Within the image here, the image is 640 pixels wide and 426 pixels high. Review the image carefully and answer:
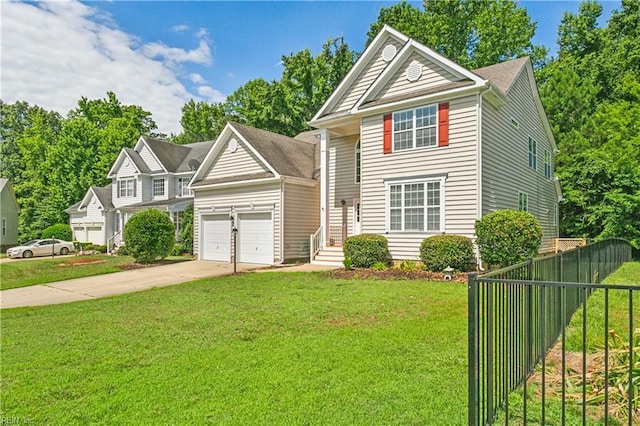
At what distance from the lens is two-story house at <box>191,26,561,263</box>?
12617 millimetres

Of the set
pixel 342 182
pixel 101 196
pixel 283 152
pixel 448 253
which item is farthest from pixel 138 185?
pixel 448 253

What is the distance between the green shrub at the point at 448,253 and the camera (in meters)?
11.8

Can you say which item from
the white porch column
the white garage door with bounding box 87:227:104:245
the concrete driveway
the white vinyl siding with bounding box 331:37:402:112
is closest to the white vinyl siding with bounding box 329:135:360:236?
the white porch column

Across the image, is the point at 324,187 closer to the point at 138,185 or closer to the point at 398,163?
the point at 398,163

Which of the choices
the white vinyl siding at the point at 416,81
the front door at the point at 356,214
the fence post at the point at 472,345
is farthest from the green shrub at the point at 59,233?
the fence post at the point at 472,345

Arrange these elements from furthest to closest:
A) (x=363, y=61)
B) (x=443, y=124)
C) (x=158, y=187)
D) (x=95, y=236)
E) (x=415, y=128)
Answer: (x=95, y=236) < (x=158, y=187) < (x=363, y=61) < (x=415, y=128) < (x=443, y=124)

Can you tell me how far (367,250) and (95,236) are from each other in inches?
1103

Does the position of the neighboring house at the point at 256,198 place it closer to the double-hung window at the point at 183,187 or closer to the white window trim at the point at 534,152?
the white window trim at the point at 534,152

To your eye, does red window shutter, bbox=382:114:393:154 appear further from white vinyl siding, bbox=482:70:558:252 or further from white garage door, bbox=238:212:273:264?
white garage door, bbox=238:212:273:264

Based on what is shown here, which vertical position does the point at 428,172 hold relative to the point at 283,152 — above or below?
below

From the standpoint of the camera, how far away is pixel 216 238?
63.2ft

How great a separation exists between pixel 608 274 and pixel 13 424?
13.6m

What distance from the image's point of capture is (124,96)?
43156 mm

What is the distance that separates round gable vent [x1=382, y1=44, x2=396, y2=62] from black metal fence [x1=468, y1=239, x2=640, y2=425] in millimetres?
12356
